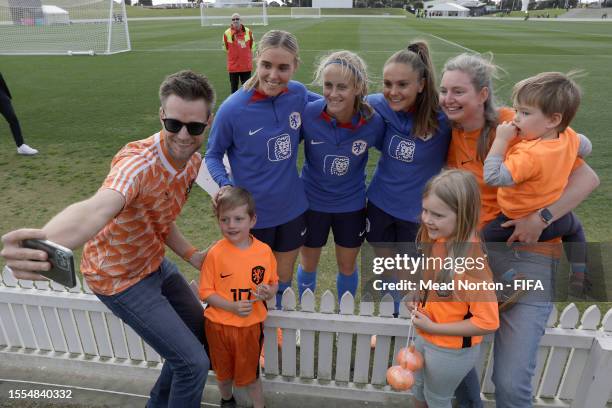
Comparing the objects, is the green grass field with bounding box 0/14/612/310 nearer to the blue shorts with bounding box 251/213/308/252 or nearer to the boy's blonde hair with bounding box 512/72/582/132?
the blue shorts with bounding box 251/213/308/252

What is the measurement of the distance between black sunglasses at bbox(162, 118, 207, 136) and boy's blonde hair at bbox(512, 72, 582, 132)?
5.01 ft

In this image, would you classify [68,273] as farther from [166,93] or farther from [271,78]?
[271,78]

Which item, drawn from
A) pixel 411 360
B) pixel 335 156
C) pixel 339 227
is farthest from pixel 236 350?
Result: pixel 335 156

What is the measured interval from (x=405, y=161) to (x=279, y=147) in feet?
2.54

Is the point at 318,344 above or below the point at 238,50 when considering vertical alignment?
below

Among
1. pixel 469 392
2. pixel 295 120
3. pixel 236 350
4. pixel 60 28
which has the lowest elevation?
pixel 469 392

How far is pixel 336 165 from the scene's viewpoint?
2787 mm

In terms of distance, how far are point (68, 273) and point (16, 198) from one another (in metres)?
4.81

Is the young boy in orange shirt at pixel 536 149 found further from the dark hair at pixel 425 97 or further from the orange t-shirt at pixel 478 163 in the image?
the dark hair at pixel 425 97

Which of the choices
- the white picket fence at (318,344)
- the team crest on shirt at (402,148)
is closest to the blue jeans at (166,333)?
the white picket fence at (318,344)

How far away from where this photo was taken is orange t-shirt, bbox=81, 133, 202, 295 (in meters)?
1.93

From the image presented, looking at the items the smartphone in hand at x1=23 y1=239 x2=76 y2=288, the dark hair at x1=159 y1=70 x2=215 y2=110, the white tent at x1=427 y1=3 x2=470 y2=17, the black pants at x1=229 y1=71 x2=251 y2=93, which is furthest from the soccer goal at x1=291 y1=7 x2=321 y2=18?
the smartphone in hand at x1=23 y1=239 x2=76 y2=288

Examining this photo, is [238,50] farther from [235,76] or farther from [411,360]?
[411,360]


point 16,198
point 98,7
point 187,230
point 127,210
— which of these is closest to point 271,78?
point 127,210
